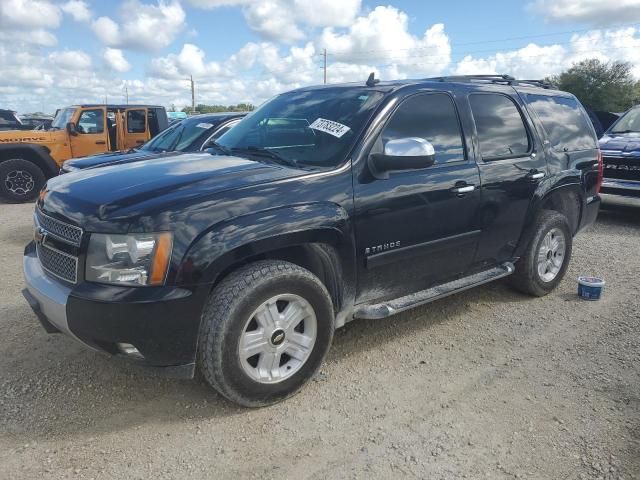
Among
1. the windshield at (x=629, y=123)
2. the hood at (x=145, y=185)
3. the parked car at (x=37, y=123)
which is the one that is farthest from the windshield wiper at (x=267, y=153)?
the parked car at (x=37, y=123)

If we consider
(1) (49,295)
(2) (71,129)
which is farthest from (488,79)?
(2) (71,129)

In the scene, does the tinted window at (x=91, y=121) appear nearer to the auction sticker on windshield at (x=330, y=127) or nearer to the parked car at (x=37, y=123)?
the parked car at (x=37, y=123)

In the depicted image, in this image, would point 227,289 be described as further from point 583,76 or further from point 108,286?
point 583,76

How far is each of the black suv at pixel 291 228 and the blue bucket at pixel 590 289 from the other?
732mm

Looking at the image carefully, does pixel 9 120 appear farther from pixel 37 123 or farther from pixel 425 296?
pixel 425 296

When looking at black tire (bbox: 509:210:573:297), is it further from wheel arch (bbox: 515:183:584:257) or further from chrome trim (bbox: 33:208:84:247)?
chrome trim (bbox: 33:208:84:247)

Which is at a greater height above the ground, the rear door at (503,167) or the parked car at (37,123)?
the parked car at (37,123)

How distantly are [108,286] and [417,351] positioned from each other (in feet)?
7.17

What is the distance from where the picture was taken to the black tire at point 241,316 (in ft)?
8.94

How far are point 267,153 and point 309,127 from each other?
0.34m

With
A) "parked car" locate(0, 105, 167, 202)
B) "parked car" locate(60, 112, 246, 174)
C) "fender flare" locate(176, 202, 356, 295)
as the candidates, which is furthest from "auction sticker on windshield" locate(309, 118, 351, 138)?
"parked car" locate(0, 105, 167, 202)

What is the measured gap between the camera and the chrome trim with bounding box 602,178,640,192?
7.93 m

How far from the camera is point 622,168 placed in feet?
26.7

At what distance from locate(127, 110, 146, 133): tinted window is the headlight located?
9.51 meters
